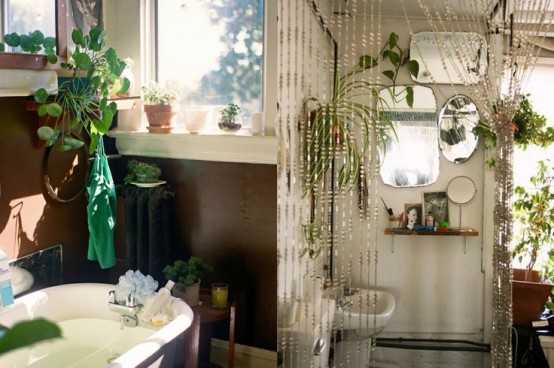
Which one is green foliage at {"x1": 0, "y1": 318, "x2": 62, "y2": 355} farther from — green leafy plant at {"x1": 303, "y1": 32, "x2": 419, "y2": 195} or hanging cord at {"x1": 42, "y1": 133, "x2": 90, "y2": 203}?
hanging cord at {"x1": 42, "y1": 133, "x2": 90, "y2": 203}

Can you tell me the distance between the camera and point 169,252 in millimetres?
3348

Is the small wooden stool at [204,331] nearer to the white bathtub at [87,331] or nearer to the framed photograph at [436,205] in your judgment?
the white bathtub at [87,331]

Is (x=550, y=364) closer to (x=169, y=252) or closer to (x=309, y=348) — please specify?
(x=309, y=348)

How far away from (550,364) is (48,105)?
2.45 metres

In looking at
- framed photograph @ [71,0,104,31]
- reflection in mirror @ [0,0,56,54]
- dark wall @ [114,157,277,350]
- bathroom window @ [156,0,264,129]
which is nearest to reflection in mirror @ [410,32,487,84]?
bathroom window @ [156,0,264,129]

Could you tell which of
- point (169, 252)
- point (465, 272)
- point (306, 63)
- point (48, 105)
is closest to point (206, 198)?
point (169, 252)

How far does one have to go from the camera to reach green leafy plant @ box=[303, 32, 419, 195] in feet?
7.92

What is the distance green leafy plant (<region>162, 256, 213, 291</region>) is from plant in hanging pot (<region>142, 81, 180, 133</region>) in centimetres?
74

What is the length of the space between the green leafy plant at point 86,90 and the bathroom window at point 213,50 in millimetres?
336

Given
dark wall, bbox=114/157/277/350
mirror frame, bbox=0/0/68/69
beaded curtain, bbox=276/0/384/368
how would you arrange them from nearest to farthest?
beaded curtain, bbox=276/0/384/368, mirror frame, bbox=0/0/68/69, dark wall, bbox=114/157/277/350

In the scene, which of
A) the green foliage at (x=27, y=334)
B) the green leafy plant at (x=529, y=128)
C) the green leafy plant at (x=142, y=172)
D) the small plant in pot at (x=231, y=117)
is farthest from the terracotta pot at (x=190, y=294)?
the green foliage at (x=27, y=334)

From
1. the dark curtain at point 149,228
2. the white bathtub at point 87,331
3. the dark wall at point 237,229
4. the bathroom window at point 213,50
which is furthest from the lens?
the dark curtain at point 149,228

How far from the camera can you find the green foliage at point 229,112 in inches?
122

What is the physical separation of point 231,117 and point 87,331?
125 centimetres
